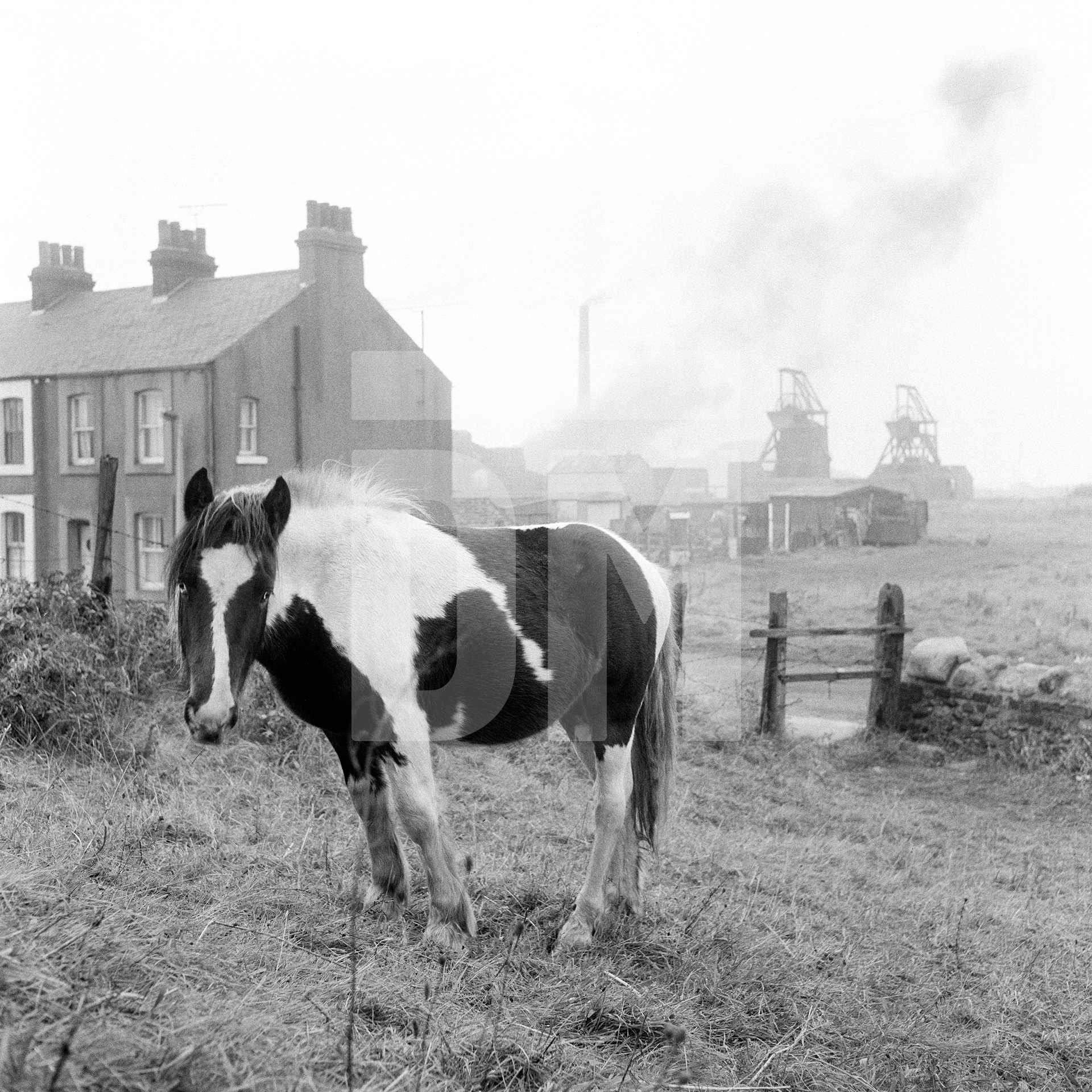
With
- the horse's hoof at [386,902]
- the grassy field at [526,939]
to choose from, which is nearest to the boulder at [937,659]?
the grassy field at [526,939]

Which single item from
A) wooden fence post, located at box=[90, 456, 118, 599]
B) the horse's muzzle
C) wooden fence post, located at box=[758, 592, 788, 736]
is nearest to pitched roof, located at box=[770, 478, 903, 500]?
wooden fence post, located at box=[758, 592, 788, 736]

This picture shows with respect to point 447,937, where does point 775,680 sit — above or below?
below

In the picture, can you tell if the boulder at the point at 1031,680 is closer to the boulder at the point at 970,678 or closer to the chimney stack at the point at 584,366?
the boulder at the point at 970,678

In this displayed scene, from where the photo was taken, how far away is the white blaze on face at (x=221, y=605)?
118 inches

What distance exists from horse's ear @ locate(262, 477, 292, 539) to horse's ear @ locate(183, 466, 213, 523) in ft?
0.61

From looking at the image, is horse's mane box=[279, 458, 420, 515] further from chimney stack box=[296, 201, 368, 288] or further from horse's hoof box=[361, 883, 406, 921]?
chimney stack box=[296, 201, 368, 288]

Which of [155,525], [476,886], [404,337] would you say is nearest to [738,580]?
[404,337]

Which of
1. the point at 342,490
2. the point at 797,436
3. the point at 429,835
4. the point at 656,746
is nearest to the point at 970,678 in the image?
the point at 656,746

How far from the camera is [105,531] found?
8688 mm

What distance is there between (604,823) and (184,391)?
13.6 meters

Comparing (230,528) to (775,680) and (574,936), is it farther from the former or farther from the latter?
(775,680)

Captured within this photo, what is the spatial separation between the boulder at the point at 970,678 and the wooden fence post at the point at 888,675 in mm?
535

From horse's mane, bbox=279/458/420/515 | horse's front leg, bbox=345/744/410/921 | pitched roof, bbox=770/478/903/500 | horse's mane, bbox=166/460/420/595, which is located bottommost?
horse's front leg, bbox=345/744/410/921

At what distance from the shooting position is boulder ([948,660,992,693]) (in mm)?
9852
